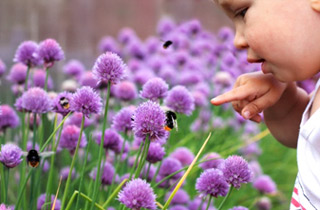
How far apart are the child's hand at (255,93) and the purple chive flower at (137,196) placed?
0.35m

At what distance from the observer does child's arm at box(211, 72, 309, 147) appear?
1.35 m

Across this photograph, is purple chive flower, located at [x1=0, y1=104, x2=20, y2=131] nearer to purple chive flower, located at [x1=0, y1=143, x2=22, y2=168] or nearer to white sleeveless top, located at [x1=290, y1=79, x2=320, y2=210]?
purple chive flower, located at [x1=0, y1=143, x2=22, y2=168]

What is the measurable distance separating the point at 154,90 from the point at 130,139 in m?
0.47

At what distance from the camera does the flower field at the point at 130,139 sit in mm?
1234

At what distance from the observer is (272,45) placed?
127 centimetres

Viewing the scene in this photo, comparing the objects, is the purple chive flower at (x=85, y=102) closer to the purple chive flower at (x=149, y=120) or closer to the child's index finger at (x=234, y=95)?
the purple chive flower at (x=149, y=120)

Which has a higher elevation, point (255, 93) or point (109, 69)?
point (109, 69)

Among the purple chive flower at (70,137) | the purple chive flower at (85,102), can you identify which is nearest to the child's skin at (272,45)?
the purple chive flower at (85,102)

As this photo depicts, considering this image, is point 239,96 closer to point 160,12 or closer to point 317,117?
point 317,117

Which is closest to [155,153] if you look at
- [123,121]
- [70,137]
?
[123,121]

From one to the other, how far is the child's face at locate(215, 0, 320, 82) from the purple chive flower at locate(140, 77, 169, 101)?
24cm

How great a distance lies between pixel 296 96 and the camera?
153cm

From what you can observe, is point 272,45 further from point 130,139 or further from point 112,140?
point 130,139

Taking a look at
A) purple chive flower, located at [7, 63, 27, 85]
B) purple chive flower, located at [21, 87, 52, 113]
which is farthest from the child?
purple chive flower, located at [7, 63, 27, 85]
